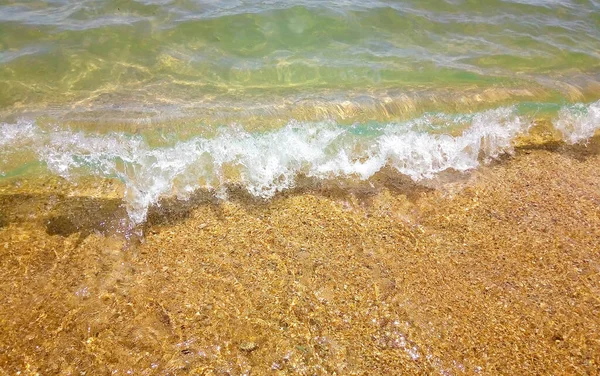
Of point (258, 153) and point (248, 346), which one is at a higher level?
point (258, 153)

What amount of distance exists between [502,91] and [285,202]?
3.98 m

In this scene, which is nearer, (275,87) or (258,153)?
(258,153)

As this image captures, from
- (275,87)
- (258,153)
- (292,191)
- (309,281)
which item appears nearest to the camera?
(309,281)

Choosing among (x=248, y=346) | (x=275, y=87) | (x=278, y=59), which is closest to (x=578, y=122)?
(x=275, y=87)

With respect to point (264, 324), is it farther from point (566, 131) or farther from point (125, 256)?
point (566, 131)

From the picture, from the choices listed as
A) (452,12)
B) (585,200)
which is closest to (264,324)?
(585,200)

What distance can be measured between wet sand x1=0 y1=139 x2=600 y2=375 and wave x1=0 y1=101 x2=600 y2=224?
24 centimetres

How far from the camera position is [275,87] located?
228 inches

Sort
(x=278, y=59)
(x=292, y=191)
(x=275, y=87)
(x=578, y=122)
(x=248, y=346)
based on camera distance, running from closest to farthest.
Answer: (x=248, y=346)
(x=292, y=191)
(x=578, y=122)
(x=275, y=87)
(x=278, y=59)

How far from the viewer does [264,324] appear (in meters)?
2.97

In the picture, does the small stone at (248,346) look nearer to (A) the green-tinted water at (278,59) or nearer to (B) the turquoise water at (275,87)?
(B) the turquoise water at (275,87)

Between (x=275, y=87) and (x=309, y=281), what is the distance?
10.8 ft

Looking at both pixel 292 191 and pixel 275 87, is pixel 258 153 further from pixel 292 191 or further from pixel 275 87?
pixel 275 87

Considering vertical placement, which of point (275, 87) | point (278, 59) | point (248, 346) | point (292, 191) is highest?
point (278, 59)
